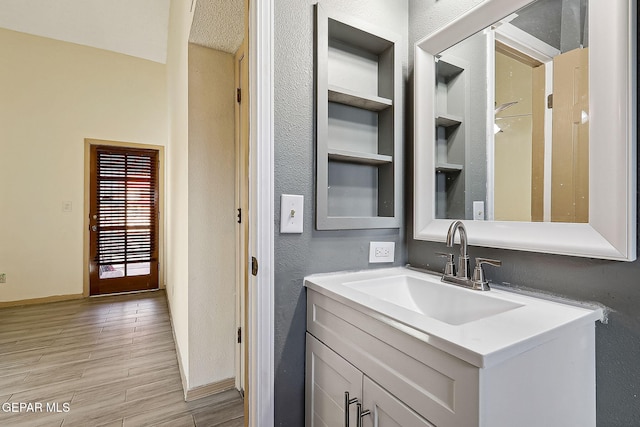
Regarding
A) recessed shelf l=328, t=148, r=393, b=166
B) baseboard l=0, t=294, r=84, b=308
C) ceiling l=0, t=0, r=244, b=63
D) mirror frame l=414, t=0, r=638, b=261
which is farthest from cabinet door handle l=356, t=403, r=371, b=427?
baseboard l=0, t=294, r=84, b=308

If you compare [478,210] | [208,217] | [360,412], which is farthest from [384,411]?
[208,217]

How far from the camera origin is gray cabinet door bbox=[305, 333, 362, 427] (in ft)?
2.70

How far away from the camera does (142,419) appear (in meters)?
1.63

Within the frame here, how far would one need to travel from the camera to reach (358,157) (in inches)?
46.7

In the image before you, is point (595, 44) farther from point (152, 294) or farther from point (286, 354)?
point (152, 294)

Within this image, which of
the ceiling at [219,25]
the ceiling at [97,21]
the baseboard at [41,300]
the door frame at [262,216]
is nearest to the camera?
the door frame at [262,216]

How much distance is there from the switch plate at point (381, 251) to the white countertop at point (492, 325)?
33 cm

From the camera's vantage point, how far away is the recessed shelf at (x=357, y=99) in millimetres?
1148

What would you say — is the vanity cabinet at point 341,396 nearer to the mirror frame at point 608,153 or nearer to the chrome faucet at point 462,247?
the chrome faucet at point 462,247

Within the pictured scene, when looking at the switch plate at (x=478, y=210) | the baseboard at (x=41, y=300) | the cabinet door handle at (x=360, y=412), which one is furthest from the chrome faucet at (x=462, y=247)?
the baseboard at (x=41, y=300)

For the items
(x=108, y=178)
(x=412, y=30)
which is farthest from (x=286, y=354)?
(x=108, y=178)

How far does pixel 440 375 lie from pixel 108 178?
460cm

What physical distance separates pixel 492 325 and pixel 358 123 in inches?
36.0

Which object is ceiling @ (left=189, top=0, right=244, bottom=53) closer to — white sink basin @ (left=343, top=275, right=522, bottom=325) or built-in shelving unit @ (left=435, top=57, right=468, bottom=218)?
built-in shelving unit @ (left=435, top=57, right=468, bottom=218)
